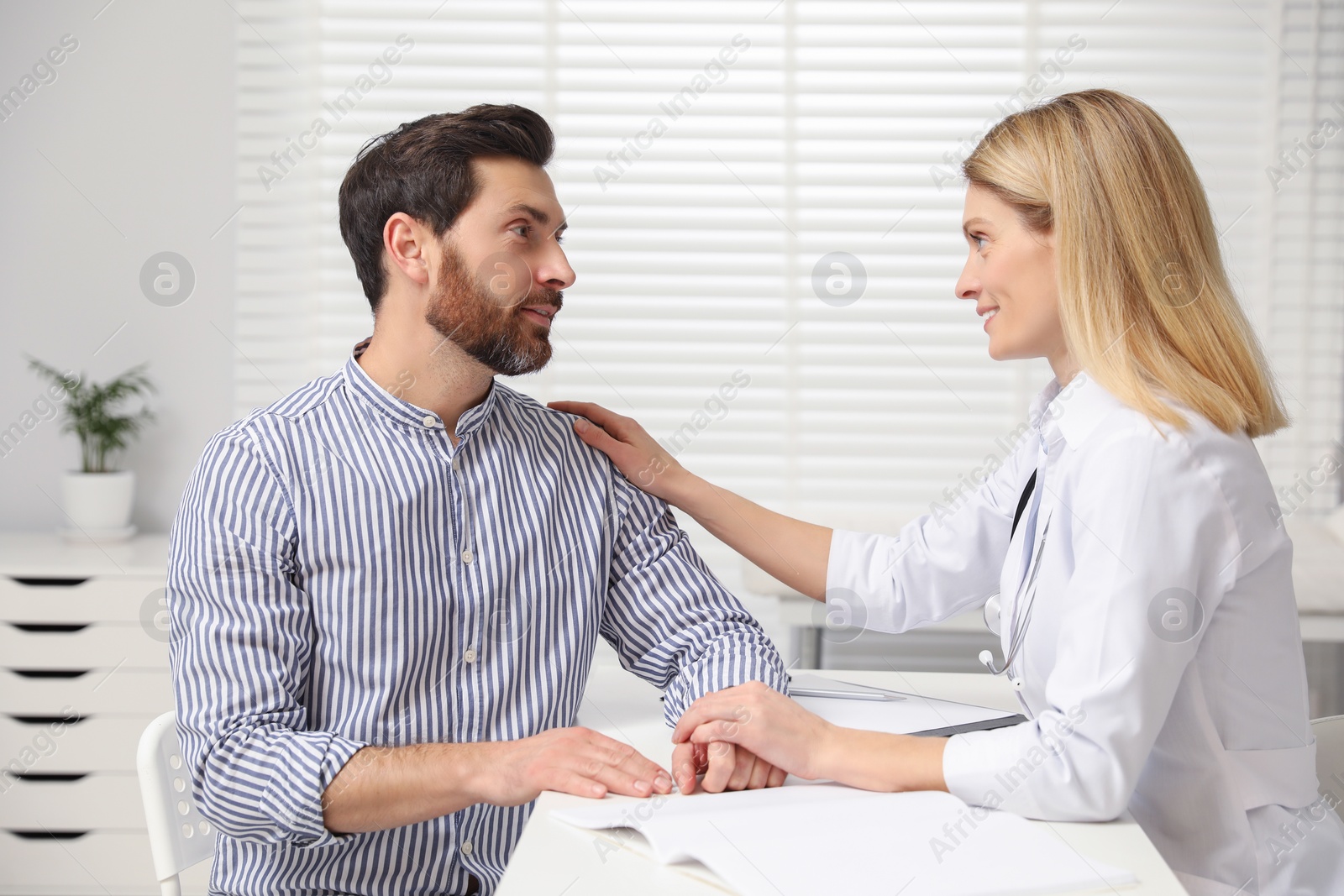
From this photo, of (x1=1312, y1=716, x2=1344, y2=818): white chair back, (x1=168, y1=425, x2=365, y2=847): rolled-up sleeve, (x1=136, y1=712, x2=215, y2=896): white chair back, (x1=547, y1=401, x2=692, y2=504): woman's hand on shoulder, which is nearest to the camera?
(x1=168, y1=425, x2=365, y2=847): rolled-up sleeve

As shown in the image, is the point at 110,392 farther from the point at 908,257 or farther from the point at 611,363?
the point at 908,257

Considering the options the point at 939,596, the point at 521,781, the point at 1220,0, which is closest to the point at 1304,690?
the point at 939,596

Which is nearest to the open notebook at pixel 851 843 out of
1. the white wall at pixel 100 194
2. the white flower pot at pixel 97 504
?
the white flower pot at pixel 97 504

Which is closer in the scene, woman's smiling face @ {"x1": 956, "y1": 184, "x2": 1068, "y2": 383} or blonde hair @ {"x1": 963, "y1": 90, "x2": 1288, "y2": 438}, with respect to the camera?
blonde hair @ {"x1": 963, "y1": 90, "x2": 1288, "y2": 438}

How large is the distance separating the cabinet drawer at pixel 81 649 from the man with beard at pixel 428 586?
145cm

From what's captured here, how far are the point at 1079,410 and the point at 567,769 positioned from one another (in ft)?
2.16

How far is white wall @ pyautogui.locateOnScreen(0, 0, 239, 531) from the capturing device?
311 cm

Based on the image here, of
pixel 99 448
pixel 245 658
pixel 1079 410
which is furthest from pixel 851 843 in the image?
pixel 99 448

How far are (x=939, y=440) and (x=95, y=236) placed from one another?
98.2 inches

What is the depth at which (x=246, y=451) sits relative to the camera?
1.28 m

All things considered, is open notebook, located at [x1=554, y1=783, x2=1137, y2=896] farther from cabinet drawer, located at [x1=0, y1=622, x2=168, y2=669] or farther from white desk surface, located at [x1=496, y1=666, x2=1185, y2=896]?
cabinet drawer, located at [x1=0, y1=622, x2=168, y2=669]

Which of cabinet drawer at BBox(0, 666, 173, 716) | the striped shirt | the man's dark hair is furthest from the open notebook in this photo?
cabinet drawer at BBox(0, 666, 173, 716)

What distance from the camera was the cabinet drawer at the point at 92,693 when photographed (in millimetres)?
2582

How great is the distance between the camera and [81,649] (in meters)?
2.58
